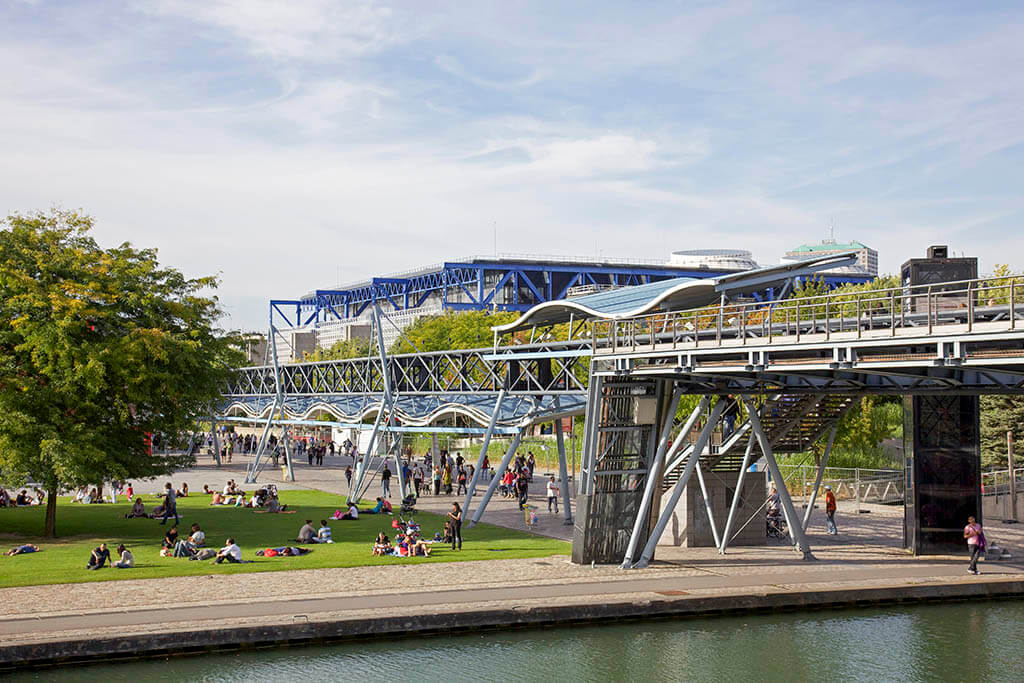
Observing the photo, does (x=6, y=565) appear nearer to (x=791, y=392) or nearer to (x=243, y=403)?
(x=791, y=392)

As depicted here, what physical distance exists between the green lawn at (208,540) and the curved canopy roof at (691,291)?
7.79m

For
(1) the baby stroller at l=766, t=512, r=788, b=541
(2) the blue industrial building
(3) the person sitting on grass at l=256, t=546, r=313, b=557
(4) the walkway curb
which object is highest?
(2) the blue industrial building

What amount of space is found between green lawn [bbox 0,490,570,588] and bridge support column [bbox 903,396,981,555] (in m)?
11.0

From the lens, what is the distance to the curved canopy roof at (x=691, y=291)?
1174 inches

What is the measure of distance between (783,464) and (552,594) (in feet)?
105

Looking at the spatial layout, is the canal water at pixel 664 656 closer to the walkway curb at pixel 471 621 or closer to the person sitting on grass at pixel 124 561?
the walkway curb at pixel 471 621

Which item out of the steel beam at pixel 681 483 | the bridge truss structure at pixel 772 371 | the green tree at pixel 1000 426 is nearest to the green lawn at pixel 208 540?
the steel beam at pixel 681 483

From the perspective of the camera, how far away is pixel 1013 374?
23328 mm

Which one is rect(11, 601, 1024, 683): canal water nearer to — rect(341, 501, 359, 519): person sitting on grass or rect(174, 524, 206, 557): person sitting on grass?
rect(174, 524, 206, 557): person sitting on grass

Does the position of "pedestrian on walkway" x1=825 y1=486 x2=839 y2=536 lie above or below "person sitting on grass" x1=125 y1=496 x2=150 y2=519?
above

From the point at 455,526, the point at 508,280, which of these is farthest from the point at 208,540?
the point at 508,280

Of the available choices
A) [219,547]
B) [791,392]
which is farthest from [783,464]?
[219,547]

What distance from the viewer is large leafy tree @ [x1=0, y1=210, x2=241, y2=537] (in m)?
34.2

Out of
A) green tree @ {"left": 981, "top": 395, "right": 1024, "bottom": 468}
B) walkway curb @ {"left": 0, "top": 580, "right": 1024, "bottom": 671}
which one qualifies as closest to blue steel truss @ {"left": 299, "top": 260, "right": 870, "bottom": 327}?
green tree @ {"left": 981, "top": 395, "right": 1024, "bottom": 468}
